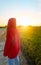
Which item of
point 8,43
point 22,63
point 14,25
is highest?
point 14,25

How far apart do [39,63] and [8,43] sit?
1.46 m

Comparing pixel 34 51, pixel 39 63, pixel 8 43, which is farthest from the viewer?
pixel 34 51

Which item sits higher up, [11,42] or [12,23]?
[12,23]

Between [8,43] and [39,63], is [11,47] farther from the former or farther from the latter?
[39,63]

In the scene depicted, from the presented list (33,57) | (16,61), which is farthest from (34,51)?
(16,61)

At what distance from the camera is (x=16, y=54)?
623 centimetres

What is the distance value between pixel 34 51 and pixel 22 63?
2.71ft

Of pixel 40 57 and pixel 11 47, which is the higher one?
pixel 11 47

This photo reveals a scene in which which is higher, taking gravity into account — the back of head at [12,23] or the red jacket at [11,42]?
the back of head at [12,23]

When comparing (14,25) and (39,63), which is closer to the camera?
(14,25)

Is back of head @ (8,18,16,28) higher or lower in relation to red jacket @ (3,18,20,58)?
higher

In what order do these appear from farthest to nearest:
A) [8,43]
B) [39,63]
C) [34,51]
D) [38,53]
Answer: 1. [34,51]
2. [38,53]
3. [39,63]
4. [8,43]

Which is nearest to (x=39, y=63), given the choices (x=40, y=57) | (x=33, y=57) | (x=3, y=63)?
(x=40, y=57)

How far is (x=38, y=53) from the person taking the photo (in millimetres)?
7852
